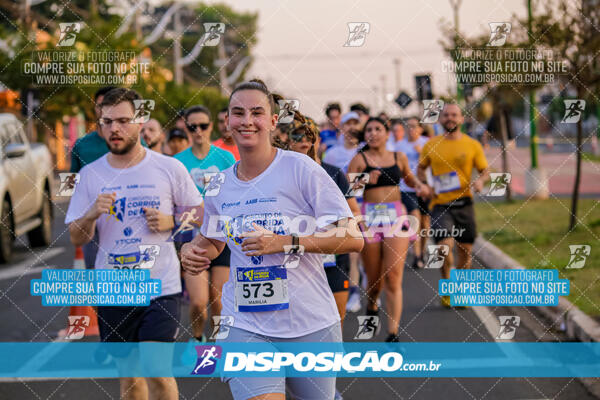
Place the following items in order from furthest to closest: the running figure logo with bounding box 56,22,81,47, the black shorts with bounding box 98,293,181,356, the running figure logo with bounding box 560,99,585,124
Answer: the running figure logo with bounding box 560,99,585,124 < the running figure logo with bounding box 56,22,81,47 < the black shorts with bounding box 98,293,181,356

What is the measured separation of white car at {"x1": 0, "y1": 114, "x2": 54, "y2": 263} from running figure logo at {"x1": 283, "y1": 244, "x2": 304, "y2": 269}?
8.79m

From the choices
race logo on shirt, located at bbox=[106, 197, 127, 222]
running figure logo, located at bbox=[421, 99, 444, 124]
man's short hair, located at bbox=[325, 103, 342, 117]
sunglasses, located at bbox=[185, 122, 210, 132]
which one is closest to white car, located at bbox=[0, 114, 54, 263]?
man's short hair, located at bbox=[325, 103, 342, 117]

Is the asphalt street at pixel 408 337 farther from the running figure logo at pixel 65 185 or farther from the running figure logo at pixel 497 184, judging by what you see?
the running figure logo at pixel 65 185

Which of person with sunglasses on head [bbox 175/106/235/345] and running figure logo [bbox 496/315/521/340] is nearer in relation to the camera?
person with sunglasses on head [bbox 175/106/235/345]

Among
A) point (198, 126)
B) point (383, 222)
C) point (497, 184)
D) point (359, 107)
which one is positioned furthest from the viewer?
point (359, 107)

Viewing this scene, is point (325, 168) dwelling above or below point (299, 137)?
below

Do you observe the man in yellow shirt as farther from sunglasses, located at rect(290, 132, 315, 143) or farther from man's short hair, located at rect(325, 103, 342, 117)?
man's short hair, located at rect(325, 103, 342, 117)

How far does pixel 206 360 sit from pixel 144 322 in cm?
193

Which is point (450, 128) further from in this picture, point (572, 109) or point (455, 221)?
point (572, 109)

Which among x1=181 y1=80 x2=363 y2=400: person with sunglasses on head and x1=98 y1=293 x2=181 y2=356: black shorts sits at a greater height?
x1=181 y1=80 x2=363 y2=400: person with sunglasses on head

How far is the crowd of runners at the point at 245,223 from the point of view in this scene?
3.71 meters

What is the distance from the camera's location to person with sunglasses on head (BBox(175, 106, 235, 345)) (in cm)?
682

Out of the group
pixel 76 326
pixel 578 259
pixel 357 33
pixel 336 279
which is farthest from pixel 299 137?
pixel 578 259

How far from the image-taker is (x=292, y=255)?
12.3 feet
